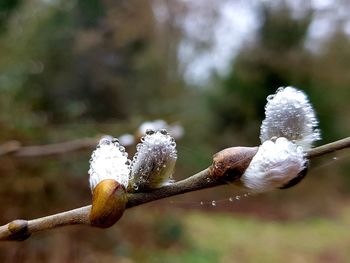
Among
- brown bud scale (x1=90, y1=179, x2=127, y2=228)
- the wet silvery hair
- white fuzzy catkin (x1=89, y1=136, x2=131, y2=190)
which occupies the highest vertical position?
the wet silvery hair

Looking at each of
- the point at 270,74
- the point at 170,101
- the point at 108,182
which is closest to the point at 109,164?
the point at 108,182

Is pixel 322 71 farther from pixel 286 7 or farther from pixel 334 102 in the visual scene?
pixel 286 7

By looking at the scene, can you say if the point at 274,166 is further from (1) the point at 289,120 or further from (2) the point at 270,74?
(2) the point at 270,74

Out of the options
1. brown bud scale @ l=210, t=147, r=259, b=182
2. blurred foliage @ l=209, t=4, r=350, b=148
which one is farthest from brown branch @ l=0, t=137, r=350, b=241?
blurred foliage @ l=209, t=4, r=350, b=148

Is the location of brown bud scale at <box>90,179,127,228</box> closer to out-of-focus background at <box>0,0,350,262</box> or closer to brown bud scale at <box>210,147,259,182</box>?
brown bud scale at <box>210,147,259,182</box>

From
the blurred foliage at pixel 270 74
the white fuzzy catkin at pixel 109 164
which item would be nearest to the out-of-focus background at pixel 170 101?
the blurred foliage at pixel 270 74

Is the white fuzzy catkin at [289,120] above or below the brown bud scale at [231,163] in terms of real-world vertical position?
above

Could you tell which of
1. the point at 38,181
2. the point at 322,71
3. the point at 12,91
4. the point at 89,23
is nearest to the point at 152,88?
the point at 89,23

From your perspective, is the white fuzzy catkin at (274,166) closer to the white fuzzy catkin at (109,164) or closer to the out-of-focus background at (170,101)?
the white fuzzy catkin at (109,164)
